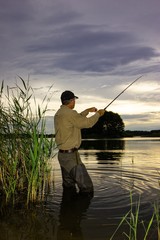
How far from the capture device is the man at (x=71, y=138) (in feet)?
22.2

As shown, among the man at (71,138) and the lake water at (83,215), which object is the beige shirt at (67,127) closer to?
the man at (71,138)

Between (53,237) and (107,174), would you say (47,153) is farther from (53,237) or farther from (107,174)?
(107,174)

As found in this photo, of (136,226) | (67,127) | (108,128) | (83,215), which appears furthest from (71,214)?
(108,128)

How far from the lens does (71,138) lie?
22.7 feet

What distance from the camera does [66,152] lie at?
22.7 feet

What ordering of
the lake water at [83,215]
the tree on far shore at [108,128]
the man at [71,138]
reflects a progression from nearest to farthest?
the lake water at [83,215]
the man at [71,138]
the tree on far shore at [108,128]

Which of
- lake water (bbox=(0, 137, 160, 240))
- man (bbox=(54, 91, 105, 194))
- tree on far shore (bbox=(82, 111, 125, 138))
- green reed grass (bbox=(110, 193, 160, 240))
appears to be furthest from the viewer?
tree on far shore (bbox=(82, 111, 125, 138))

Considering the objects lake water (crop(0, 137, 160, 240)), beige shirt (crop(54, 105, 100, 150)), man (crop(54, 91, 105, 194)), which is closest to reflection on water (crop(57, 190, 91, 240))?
lake water (crop(0, 137, 160, 240))

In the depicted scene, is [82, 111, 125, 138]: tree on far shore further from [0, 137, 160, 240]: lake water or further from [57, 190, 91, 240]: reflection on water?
[57, 190, 91, 240]: reflection on water

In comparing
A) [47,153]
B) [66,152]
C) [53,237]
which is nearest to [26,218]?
[53,237]

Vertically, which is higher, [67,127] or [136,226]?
[67,127]

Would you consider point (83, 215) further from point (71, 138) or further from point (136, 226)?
point (71, 138)

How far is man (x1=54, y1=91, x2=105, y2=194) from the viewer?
678cm

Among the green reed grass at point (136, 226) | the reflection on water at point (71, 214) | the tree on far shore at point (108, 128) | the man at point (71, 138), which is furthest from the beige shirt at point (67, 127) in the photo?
the tree on far shore at point (108, 128)
